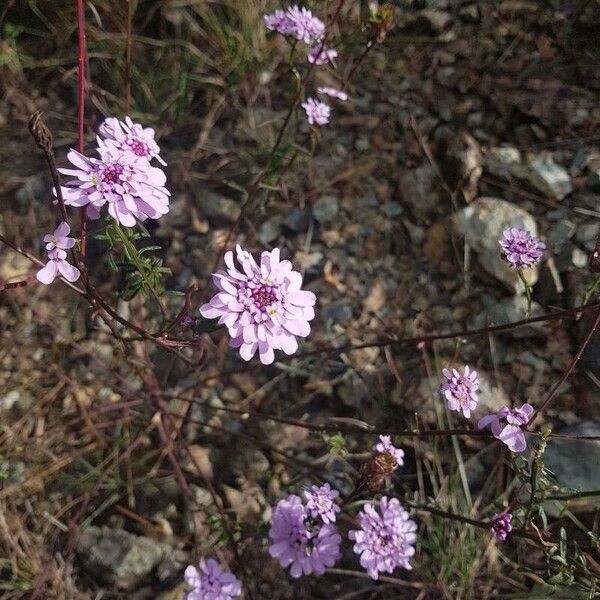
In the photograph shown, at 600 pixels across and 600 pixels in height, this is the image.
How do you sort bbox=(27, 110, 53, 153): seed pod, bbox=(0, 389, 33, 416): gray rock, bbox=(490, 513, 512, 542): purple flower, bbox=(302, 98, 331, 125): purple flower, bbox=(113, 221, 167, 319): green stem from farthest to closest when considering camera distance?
1. bbox=(0, 389, 33, 416): gray rock
2. bbox=(302, 98, 331, 125): purple flower
3. bbox=(490, 513, 512, 542): purple flower
4. bbox=(113, 221, 167, 319): green stem
5. bbox=(27, 110, 53, 153): seed pod

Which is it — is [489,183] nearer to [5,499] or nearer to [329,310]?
[329,310]

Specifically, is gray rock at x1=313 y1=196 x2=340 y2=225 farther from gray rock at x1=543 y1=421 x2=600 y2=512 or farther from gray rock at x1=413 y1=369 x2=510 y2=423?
gray rock at x1=543 y1=421 x2=600 y2=512

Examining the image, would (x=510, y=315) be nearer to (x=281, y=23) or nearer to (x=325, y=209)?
(x=325, y=209)

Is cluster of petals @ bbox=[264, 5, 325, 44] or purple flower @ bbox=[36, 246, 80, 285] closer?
purple flower @ bbox=[36, 246, 80, 285]

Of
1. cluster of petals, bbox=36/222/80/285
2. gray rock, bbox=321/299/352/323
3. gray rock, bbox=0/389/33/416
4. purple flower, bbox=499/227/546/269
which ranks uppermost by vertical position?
purple flower, bbox=499/227/546/269

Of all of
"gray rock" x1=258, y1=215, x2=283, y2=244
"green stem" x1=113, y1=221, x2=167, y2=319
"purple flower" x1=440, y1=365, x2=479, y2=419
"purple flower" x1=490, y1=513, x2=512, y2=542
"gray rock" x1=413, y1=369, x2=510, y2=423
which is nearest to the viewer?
"green stem" x1=113, y1=221, x2=167, y2=319

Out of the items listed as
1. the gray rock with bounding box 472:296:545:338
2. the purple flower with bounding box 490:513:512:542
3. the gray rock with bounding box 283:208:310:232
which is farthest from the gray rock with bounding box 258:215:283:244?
the purple flower with bounding box 490:513:512:542

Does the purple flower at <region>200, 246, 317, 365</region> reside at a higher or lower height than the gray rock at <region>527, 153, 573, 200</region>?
higher
